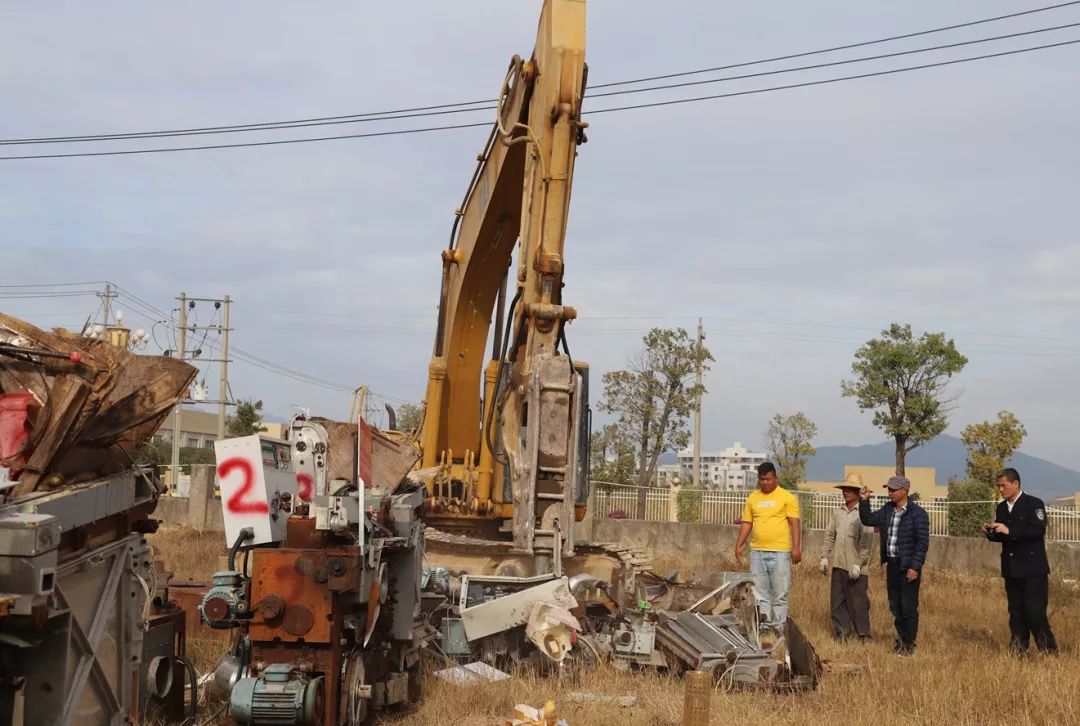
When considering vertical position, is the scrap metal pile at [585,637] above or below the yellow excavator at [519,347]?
below

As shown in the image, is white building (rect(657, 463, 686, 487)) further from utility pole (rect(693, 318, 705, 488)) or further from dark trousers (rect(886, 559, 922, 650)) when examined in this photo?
dark trousers (rect(886, 559, 922, 650))

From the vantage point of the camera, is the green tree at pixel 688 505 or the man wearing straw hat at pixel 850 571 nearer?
the man wearing straw hat at pixel 850 571

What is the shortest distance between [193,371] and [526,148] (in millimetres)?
6366

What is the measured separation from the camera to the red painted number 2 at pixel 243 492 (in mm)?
6934

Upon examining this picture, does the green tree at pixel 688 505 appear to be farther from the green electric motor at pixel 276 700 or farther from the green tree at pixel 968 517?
the green electric motor at pixel 276 700

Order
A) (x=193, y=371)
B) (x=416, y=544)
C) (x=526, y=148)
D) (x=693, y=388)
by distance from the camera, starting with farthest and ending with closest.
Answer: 1. (x=693, y=388)
2. (x=526, y=148)
3. (x=416, y=544)
4. (x=193, y=371)

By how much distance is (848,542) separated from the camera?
11.8 meters

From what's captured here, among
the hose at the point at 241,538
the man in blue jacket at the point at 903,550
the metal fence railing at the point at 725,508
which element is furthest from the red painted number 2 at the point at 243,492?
the metal fence railing at the point at 725,508

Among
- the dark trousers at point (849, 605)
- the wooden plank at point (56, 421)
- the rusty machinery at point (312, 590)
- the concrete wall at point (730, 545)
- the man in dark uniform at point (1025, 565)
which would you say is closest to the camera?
the wooden plank at point (56, 421)

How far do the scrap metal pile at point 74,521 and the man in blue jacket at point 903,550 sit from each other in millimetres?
7154

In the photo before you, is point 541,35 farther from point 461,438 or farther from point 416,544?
point 416,544

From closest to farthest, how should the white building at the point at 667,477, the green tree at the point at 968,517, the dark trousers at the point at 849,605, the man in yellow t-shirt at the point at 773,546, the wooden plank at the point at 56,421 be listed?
the wooden plank at the point at 56,421 → the man in yellow t-shirt at the point at 773,546 → the dark trousers at the point at 849,605 → the green tree at the point at 968,517 → the white building at the point at 667,477

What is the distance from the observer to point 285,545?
6758 millimetres

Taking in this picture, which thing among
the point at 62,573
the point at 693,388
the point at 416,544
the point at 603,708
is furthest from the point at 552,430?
the point at 693,388
